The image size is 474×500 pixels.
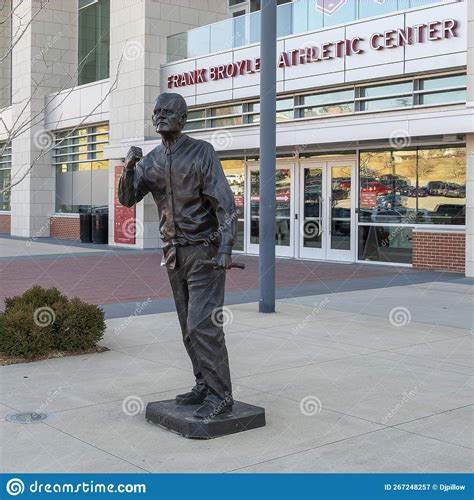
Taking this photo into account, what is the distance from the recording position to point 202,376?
5.46m

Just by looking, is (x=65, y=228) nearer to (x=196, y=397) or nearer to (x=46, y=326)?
(x=46, y=326)

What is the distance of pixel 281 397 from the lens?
6.19 meters

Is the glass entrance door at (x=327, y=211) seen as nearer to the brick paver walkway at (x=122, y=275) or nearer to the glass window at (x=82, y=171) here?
the brick paver walkway at (x=122, y=275)

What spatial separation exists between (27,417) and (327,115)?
14196 millimetres

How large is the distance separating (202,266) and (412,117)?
1139 cm

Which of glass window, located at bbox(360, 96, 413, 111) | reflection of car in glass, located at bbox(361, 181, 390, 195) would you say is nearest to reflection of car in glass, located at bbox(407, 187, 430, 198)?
reflection of car in glass, located at bbox(361, 181, 390, 195)

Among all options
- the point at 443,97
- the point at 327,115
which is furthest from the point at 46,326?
the point at 327,115

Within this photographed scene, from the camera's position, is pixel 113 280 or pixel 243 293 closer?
pixel 243 293

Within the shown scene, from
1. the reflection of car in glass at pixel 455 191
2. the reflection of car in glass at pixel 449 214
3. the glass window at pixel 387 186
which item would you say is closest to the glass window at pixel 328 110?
the glass window at pixel 387 186

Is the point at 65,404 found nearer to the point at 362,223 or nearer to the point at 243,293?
the point at 243,293

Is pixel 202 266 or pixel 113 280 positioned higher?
pixel 202 266

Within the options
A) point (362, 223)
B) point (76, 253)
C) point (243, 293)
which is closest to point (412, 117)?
point (362, 223)

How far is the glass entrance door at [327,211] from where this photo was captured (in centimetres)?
1853

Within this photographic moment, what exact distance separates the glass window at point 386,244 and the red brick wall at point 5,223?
65.6 ft
